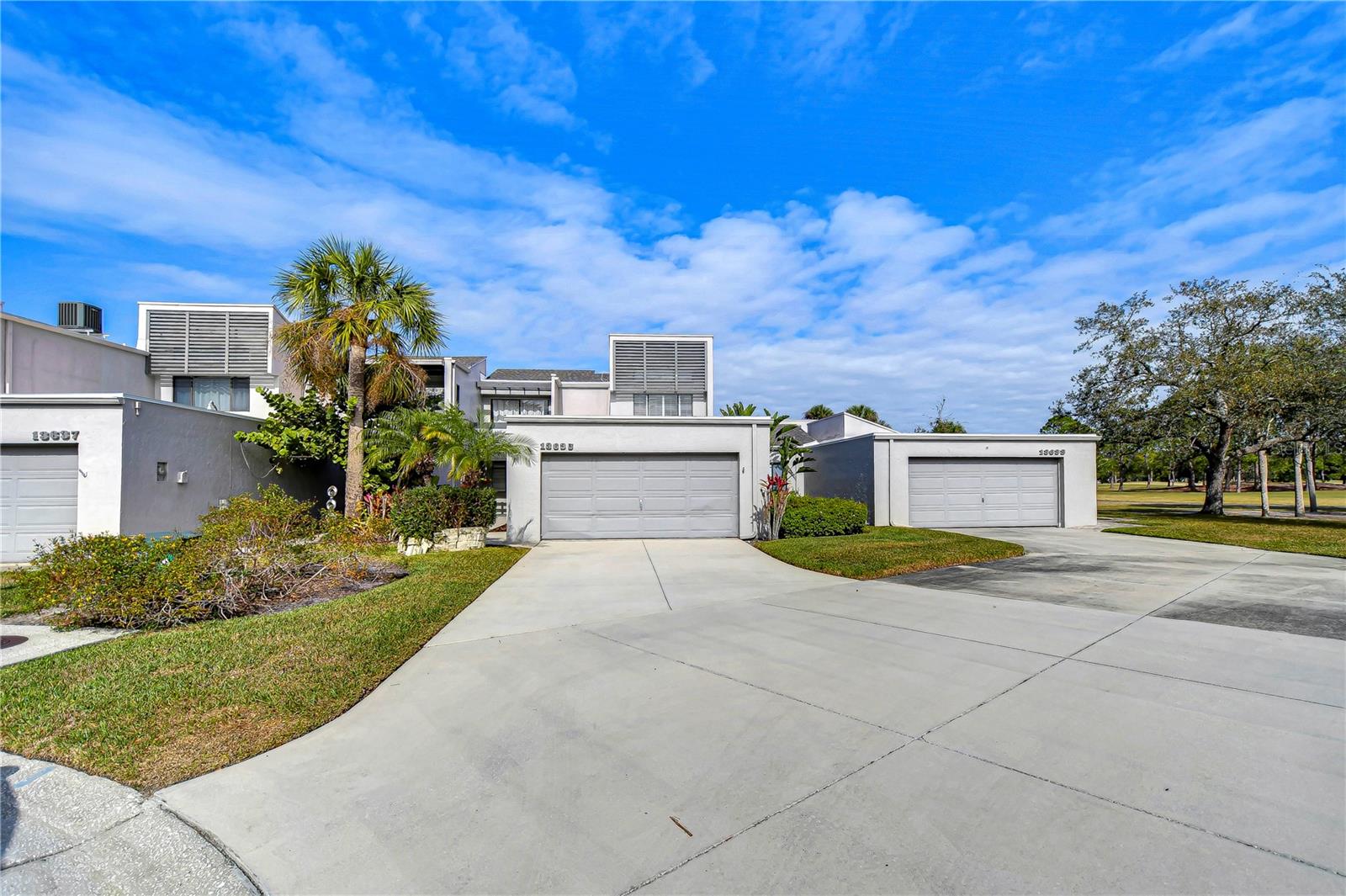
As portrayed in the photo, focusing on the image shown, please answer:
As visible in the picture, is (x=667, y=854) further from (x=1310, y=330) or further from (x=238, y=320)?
(x=1310, y=330)

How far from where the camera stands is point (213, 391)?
60.0ft

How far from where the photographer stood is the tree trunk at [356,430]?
14438mm

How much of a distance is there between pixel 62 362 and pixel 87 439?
6.37m

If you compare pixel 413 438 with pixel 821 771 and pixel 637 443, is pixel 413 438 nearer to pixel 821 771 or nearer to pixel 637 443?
pixel 637 443

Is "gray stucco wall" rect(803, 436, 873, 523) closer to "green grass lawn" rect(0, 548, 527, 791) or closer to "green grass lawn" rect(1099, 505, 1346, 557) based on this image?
"green grass lawn" rect(1099, 505, 1346, 557)

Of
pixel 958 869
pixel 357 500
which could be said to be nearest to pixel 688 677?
pixel 958 869

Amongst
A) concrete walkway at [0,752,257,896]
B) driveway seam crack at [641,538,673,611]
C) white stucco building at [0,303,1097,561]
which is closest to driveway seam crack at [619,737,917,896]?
concrete walkway at [0,752,257,896]

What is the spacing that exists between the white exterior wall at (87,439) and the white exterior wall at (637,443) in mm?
7577

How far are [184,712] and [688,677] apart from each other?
139 inches

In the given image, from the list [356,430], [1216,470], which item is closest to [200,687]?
[356,430]

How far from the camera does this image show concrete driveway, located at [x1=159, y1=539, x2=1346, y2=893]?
2.52 meters

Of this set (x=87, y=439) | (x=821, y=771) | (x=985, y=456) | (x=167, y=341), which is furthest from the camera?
(x=167, y=341)

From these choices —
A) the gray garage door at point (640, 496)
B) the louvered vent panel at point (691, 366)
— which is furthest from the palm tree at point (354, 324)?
the louvered vent panel at point (691, 366)

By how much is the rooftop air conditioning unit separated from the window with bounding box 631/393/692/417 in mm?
17169
